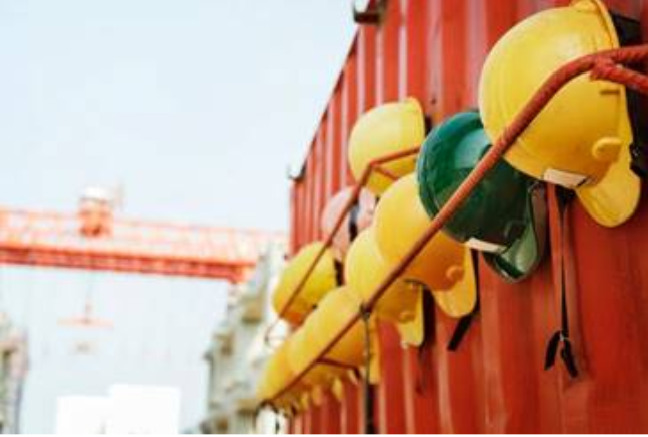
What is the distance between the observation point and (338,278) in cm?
394

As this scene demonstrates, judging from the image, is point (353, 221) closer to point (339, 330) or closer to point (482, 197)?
point (339, 330)

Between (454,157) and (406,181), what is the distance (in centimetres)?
40

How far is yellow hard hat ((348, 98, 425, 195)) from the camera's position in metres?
2.70

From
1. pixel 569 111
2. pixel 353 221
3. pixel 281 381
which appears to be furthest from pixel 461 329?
pixel 281 381

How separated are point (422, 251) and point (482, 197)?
0.42 metres

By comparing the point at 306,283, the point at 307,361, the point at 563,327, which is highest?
the point at 306,283

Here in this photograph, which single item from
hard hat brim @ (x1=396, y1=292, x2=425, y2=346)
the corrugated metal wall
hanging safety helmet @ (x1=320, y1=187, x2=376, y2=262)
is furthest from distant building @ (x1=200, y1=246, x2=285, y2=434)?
hard hat brim @ (x1=396, y1=292, x2=425, y2=346)

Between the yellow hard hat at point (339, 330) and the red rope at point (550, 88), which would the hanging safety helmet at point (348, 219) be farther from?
the red rope at point (550, 88)

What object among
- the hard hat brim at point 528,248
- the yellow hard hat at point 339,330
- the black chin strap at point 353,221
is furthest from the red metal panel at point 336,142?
the hard hat brim at point 528,248

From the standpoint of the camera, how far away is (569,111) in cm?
142

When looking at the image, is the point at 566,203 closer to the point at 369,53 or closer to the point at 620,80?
the point at 620,80

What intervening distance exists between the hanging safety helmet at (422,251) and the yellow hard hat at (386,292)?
18 centimetres

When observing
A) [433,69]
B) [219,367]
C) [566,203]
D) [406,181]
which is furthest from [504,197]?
[219,367]

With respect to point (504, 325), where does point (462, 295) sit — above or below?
above
